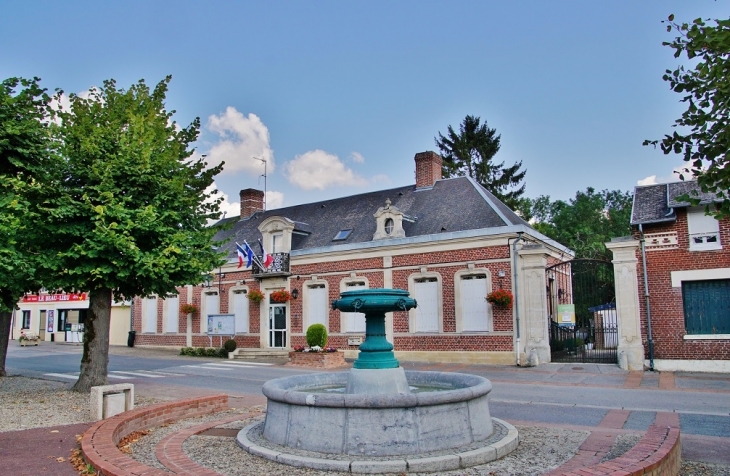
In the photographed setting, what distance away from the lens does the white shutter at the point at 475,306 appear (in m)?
20.8

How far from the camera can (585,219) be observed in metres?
46.1

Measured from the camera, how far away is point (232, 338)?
28.0 m

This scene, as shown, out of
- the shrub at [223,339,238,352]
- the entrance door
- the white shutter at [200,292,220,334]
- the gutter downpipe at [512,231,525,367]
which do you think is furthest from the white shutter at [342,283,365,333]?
the white shutter at [200,292,220,334]

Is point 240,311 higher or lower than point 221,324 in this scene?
higher

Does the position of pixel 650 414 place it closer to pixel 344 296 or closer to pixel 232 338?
pixel 344 296

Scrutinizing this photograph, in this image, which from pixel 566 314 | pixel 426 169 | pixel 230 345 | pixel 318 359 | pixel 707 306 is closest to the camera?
pixel 707 306

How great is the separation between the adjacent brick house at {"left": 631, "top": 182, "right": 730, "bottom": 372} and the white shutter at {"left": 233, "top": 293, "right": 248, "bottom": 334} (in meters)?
17.4

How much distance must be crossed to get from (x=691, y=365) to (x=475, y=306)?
697 centimetres

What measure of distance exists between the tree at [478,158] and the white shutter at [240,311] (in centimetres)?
2349

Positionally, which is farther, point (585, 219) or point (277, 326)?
point (585, 219)

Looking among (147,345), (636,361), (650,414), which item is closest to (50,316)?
(147,345)

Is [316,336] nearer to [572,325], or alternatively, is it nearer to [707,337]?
[572,325]

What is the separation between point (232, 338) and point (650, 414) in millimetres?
21254

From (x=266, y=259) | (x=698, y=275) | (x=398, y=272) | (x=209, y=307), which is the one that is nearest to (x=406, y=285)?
(x=398, y=272)
